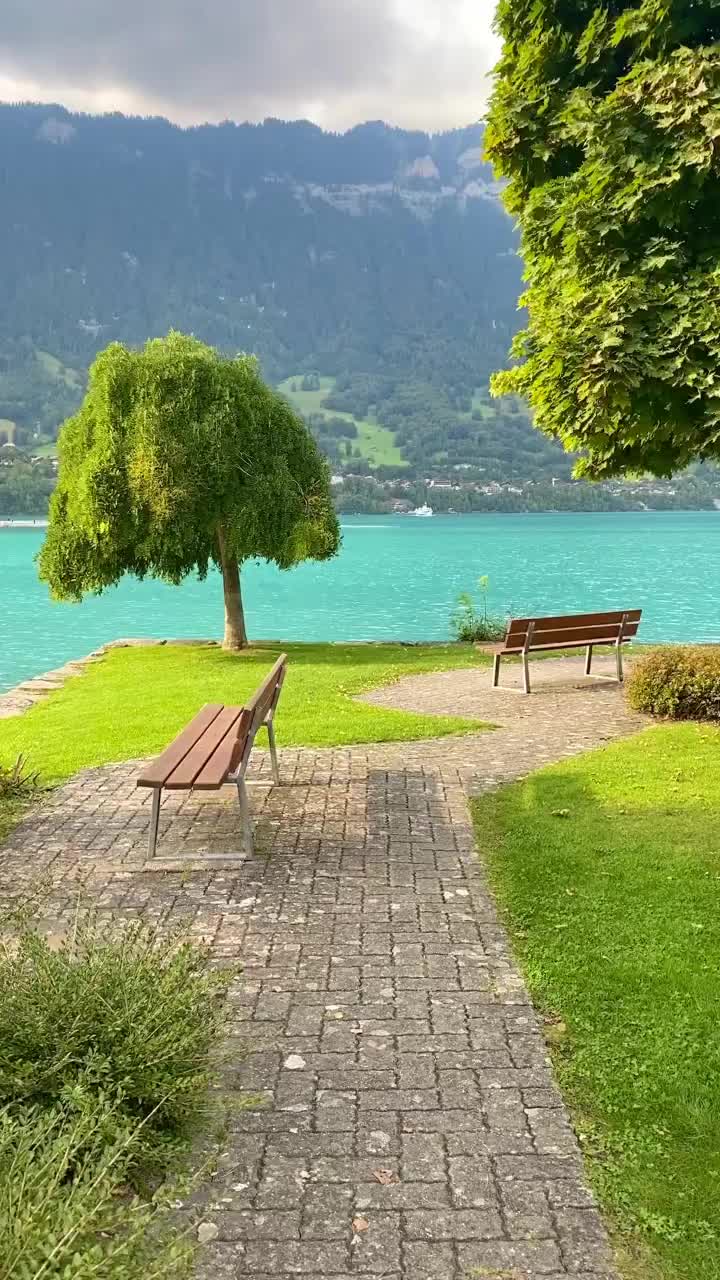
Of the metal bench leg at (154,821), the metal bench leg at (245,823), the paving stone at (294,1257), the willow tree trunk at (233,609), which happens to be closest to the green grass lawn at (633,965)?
the paving stone at (294,1257)

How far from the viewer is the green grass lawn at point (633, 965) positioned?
3158mm

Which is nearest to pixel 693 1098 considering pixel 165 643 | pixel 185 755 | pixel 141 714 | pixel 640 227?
pixel 185 755

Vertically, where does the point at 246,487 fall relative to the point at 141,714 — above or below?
above

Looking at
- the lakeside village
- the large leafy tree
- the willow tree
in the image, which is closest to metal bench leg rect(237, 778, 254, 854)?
the large leafy tree

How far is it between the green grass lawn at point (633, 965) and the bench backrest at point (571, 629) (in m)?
4.47

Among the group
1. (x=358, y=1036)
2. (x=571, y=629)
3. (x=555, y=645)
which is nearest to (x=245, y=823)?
(x=358, y=1036)

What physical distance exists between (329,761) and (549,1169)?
6311 mm

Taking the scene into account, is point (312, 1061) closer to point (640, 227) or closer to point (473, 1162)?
point (473, 1162)

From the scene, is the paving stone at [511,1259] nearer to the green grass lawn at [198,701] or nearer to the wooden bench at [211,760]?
the wooden bench at [211,760]

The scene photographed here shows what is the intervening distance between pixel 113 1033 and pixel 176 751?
3.61 metres

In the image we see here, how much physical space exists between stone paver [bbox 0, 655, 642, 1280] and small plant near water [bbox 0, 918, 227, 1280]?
0.22 meters

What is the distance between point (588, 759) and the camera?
30.5ft

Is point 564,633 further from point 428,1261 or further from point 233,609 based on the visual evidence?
point 428,1261

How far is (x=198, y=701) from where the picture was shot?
44.2ft
